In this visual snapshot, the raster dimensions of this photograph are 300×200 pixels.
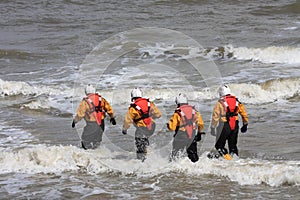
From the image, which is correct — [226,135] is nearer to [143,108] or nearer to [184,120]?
[184,120]

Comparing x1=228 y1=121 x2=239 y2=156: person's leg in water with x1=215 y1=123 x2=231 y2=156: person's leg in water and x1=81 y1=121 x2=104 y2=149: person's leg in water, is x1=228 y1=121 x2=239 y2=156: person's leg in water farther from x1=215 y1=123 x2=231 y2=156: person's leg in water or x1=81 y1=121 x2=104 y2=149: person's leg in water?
x1=81 y1=121 x2=104 y2=149: person's leg in water

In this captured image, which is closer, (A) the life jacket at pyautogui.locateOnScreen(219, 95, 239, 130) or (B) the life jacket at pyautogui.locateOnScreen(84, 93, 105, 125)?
(A) the life jacket at pyautogui.locateOnScreen(219, 95, 239, 130)

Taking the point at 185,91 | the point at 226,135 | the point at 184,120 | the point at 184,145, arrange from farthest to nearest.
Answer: the point at 185,91 → the point at 226,135 → the point at 184,145 → the point at 184,120

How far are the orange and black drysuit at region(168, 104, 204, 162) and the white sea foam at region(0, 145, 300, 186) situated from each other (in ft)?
1.22

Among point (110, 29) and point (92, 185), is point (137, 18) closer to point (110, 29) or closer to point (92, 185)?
point (110, 29)

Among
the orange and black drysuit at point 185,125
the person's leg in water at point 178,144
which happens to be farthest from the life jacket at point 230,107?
the person's leg in water at point 178,144

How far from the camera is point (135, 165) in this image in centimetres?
1066

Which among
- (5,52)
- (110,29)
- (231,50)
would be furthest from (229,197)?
(110,29)

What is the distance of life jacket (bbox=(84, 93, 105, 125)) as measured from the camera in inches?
433

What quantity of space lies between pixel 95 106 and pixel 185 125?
1.93m

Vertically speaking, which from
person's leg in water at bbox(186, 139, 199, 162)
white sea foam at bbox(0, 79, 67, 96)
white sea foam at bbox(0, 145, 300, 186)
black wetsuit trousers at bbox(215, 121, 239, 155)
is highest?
white sea foam at bbox(0, 79, 67, 96)

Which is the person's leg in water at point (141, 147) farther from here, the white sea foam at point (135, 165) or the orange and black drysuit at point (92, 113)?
the orange and black drysuit at point (92, 113)

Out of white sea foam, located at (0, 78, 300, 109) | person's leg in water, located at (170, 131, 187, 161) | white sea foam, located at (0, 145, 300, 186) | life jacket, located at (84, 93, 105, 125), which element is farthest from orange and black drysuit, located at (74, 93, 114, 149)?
white sea foam, located at (0, 78, 300, 109)

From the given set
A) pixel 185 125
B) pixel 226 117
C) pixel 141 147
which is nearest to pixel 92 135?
pixel 141 147
